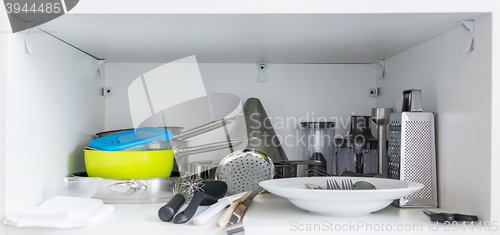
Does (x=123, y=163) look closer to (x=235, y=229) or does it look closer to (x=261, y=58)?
(x=235, y=229)

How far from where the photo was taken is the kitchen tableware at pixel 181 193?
63 centimetres

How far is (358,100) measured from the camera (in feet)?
3.90

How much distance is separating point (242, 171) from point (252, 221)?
23cm

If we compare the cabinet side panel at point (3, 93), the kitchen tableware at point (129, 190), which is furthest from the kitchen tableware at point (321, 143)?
the cabinet side panel at point (3, 93)

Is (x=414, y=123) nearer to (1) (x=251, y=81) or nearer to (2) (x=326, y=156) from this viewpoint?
(2) (x=326, y=156)

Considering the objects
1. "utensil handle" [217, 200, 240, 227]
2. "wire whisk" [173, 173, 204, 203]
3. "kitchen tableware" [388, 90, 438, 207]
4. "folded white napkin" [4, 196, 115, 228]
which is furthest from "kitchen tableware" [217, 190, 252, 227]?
"kitchen tableware" [388, 90, 438, 207]

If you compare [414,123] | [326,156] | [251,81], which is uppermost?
[251,81]

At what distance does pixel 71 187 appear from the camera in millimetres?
749

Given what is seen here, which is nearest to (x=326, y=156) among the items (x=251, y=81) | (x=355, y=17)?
(x=251, y=81)

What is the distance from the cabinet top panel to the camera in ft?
2.22

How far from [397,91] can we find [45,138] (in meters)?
0.91

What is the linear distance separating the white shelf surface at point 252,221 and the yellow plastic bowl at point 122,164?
93mm

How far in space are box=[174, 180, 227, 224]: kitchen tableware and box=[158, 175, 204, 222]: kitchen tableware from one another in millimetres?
15

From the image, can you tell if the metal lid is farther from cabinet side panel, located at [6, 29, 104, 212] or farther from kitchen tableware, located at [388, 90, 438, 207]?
cabinet side panel, located at [6, 29, 104, 212]
